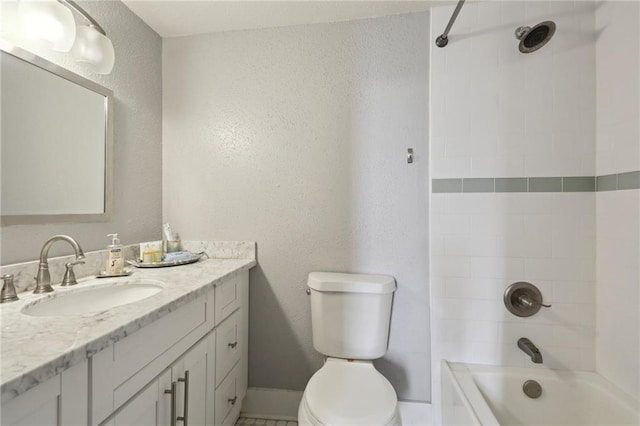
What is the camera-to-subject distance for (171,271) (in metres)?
1.28

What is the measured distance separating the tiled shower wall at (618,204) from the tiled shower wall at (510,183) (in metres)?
0.04

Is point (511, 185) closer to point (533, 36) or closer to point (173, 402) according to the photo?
point (533, 36)

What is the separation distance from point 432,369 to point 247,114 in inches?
67.7

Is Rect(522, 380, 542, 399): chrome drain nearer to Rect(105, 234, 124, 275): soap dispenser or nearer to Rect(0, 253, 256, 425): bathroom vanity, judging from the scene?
Rect(0, 253, 256, 425): bathroom vanity

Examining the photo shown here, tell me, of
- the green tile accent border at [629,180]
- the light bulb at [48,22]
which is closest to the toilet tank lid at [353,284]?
the green tile accent border at [629,180]

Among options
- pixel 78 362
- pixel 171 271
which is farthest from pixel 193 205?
pixel 78 362

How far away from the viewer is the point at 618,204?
47.3 inches

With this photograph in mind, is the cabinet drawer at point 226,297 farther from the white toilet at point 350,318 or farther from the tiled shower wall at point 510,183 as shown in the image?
Answer: the tiled shower wall at point 510,183

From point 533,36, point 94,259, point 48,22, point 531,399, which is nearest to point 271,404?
point 94,259

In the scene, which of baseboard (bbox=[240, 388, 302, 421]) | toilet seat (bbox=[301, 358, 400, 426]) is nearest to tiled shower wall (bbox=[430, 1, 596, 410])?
toilet seat (bbox=[301, 358, 400, 426])

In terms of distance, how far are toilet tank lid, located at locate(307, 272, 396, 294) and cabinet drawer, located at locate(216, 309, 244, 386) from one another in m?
0.42

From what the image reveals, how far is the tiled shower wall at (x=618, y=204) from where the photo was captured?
1.13 m

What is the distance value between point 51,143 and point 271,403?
163cm

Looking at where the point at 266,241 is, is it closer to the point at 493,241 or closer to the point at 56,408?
the point at 56,408
